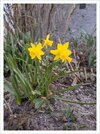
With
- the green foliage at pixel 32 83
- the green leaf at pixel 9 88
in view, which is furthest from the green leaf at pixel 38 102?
the green leaf at pixel 9 88

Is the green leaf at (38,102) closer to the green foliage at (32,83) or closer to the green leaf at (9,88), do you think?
the green foliage at (32,83)

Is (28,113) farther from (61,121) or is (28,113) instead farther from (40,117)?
(61,121)

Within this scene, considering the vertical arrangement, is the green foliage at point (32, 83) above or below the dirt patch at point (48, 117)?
above

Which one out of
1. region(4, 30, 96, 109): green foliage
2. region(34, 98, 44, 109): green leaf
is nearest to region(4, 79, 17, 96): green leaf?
region(4, 30, 96, 109): green foliage

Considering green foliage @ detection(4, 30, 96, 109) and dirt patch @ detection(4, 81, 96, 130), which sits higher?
green foliage @ detection(4, 30, 96, 109)

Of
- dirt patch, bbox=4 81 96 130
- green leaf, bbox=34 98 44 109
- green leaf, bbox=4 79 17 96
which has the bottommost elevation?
dirt patch, bbox=4 81 96 130

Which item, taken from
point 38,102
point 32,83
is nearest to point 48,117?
point 38,102

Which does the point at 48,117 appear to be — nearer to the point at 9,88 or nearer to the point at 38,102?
the point at 38,102

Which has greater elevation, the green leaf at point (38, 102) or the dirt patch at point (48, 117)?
the green leaf at point (38, 102)

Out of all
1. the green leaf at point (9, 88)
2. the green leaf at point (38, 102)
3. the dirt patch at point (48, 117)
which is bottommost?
the dirt patch at point (48, 117)

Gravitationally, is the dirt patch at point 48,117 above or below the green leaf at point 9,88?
below

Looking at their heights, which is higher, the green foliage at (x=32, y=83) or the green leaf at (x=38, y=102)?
the green foliage at (x=32, y=83)

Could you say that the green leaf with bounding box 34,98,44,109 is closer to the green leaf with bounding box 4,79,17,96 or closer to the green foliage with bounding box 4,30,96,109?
the green foliage with bounding box 4,30,96,109
